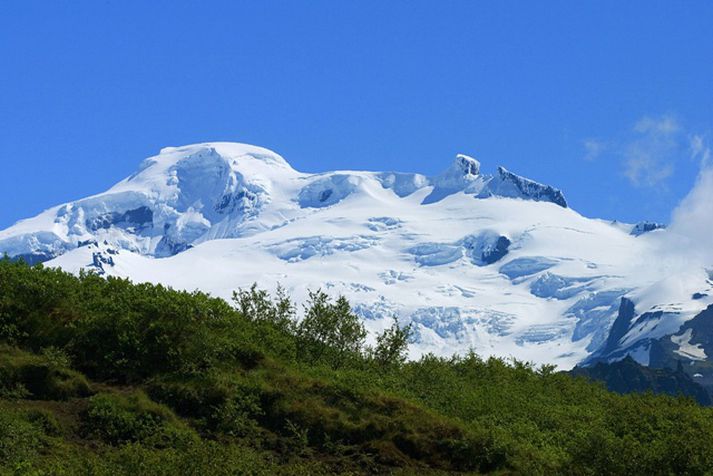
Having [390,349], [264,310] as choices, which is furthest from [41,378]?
[390,349]

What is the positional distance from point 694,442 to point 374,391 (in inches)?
552

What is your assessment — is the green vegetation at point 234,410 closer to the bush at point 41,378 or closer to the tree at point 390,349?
the bush at point 41,378

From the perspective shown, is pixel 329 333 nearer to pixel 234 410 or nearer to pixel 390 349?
pixel 390 349

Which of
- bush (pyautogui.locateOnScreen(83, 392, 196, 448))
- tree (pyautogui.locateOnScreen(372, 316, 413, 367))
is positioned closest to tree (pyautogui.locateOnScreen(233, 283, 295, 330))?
tree (pyautogui.locateOnScreen(372, 316, 413, 367))

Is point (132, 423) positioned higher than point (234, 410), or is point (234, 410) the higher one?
point (234, 410)

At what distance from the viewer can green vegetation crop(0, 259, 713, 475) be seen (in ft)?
152

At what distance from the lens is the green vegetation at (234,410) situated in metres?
46.2

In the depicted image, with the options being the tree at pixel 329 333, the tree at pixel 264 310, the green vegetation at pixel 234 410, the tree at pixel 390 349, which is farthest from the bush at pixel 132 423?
the tree at pixel 390 349

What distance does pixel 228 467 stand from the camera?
4238 cm

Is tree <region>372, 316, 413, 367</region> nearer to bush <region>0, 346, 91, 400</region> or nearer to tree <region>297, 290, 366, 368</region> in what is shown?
tree <region>297, 290, 366, 368</region>

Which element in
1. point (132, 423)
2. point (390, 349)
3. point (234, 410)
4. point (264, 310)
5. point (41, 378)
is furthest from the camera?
point (264, 310)

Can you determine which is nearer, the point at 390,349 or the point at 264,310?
the point at 390,349

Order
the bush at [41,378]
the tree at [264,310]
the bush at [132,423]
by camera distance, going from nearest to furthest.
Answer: the bush at [132,423]
the bush at [41,378]
the tree at [264,310]

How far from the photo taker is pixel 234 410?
5003 centimetres
